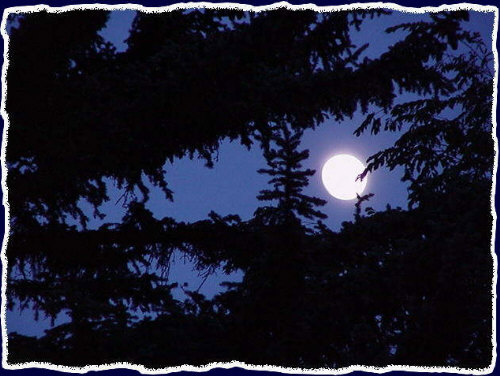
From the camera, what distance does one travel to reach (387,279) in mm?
5340

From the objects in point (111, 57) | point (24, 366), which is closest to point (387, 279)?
point (24, 366)

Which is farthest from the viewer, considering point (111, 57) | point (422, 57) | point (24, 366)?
point (111, 57)

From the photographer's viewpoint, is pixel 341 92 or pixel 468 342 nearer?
pixel 468 342

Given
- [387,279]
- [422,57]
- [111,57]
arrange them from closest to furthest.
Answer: [387,279]
[422,57]
[111,57]

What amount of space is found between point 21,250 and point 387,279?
316cm

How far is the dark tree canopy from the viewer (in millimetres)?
5207

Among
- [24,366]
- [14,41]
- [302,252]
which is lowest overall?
[24,366]

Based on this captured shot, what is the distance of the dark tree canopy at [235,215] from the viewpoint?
17.1ft

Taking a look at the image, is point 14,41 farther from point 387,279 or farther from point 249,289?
point 387,279

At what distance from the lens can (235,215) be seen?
6.25 metres

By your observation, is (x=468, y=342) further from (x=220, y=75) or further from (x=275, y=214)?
(x=220, y=75)

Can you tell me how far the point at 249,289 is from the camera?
18.2 feet

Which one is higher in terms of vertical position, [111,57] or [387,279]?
[111,57]

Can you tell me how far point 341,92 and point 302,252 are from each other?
1.47m
